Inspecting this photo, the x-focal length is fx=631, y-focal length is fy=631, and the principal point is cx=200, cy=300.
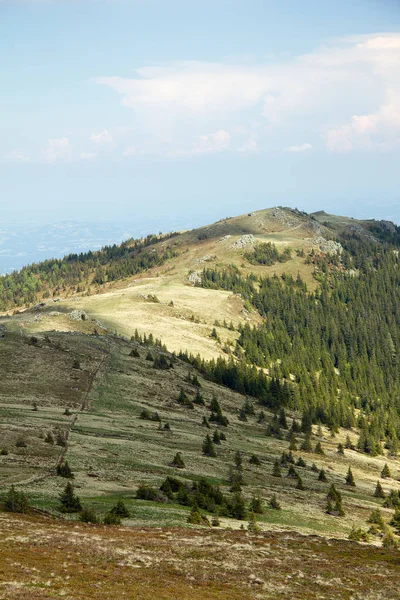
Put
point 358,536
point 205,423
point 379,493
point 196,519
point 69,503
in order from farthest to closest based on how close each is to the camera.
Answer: point 205,423, point 379,493, point 358,536, point 196,519, point 69,503

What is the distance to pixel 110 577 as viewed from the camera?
1168 inches

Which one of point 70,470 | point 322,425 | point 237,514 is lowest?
point 322,425

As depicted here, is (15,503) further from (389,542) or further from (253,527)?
(389,542)

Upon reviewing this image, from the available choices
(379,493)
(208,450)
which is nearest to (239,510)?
(208,450)

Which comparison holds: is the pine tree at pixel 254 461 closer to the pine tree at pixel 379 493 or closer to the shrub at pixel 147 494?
the pine tree at pixel 379 493

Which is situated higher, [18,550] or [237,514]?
[18,550]

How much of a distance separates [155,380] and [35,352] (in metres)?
21.3

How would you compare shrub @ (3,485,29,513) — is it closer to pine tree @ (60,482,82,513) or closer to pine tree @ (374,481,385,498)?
pine tree @ (60,482,82,513)

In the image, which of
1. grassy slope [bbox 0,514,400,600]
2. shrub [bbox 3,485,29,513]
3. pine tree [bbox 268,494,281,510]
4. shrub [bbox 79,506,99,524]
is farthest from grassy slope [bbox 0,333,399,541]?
grassy slope [bbox 0,514,400,600]

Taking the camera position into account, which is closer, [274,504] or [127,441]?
[274,504]

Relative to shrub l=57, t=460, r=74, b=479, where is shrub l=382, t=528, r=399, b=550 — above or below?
below

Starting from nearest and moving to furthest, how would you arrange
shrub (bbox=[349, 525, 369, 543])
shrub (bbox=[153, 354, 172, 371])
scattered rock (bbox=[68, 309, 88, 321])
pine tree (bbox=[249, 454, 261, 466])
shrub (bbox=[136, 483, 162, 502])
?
shrub (bbox=[136, 483, 162, 502]), shrub (bbox=[349, 525, 369, 543]), pine tree (bbox=[249, 454, 261, 466]), shrub (bbox=[153, 354, 172, 371]), scattered rock (bbox=[68, 309, 88, 321])

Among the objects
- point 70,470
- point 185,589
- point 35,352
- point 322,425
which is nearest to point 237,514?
point 70,470

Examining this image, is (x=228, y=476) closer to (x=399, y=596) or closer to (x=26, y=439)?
(x=26, y=439)
